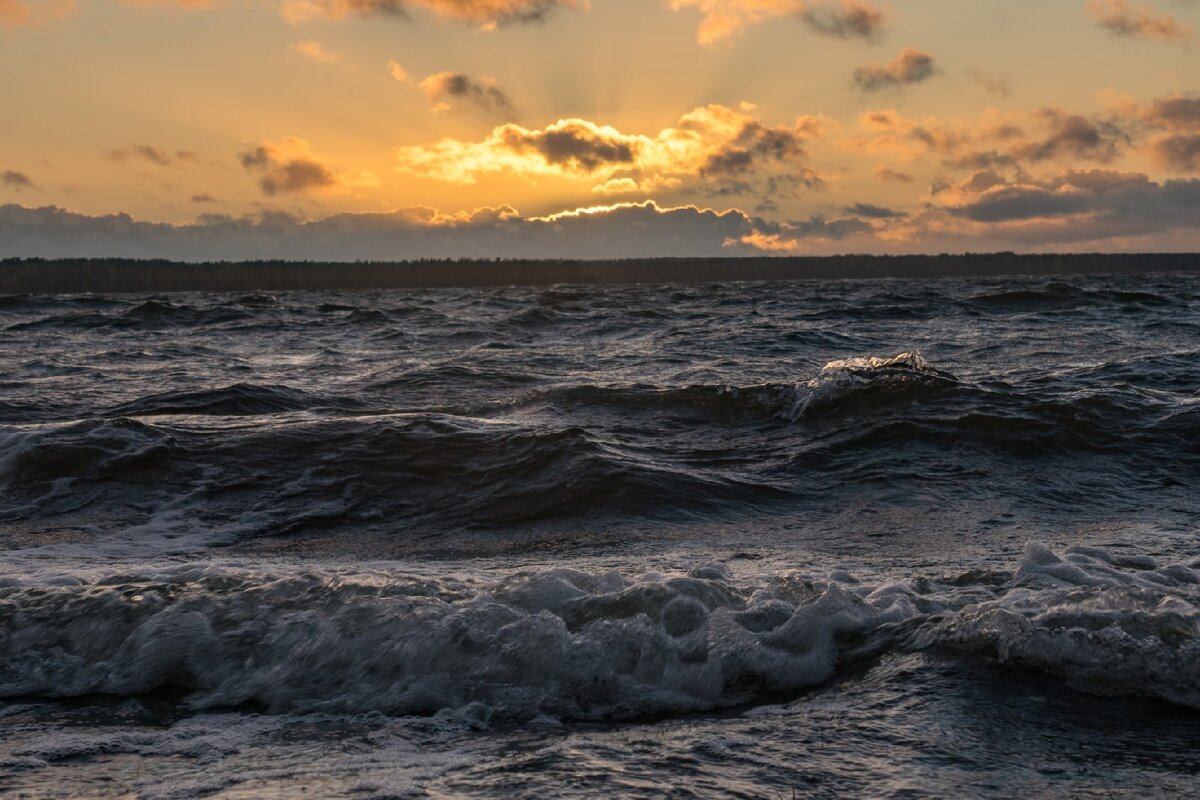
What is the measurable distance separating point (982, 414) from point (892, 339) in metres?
11.1

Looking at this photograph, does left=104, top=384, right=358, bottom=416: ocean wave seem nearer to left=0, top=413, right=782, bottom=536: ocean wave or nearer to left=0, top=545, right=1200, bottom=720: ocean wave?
left=0, top=413, right=782, bottom=536: ocean wave

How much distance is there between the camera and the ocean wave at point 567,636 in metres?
3.91

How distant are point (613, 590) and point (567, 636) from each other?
0.56 m

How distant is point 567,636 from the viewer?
4262 millimetres

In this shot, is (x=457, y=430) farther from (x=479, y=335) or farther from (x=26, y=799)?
(x=479, y=335)

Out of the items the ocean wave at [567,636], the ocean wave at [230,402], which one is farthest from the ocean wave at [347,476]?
the ocean wave at [567,636]

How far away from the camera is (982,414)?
1000cm

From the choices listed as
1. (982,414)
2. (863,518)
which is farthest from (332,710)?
(982,414)

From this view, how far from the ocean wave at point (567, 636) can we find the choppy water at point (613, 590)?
0.7 inches

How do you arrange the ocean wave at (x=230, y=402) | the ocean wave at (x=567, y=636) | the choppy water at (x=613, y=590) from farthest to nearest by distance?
the ocean wave at (x=230, y=402)
the ocean wave at (x=567, y=636)
the choppy water at (x=613, y=590)

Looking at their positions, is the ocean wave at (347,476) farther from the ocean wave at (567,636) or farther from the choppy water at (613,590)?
the ocean wave at (567,636)

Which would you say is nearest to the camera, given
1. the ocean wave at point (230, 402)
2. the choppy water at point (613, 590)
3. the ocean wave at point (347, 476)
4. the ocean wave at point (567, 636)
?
the choppy water at point (613, 590)

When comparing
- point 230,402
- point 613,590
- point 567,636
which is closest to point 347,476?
point 613,590

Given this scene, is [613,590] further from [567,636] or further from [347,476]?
[347,476]
